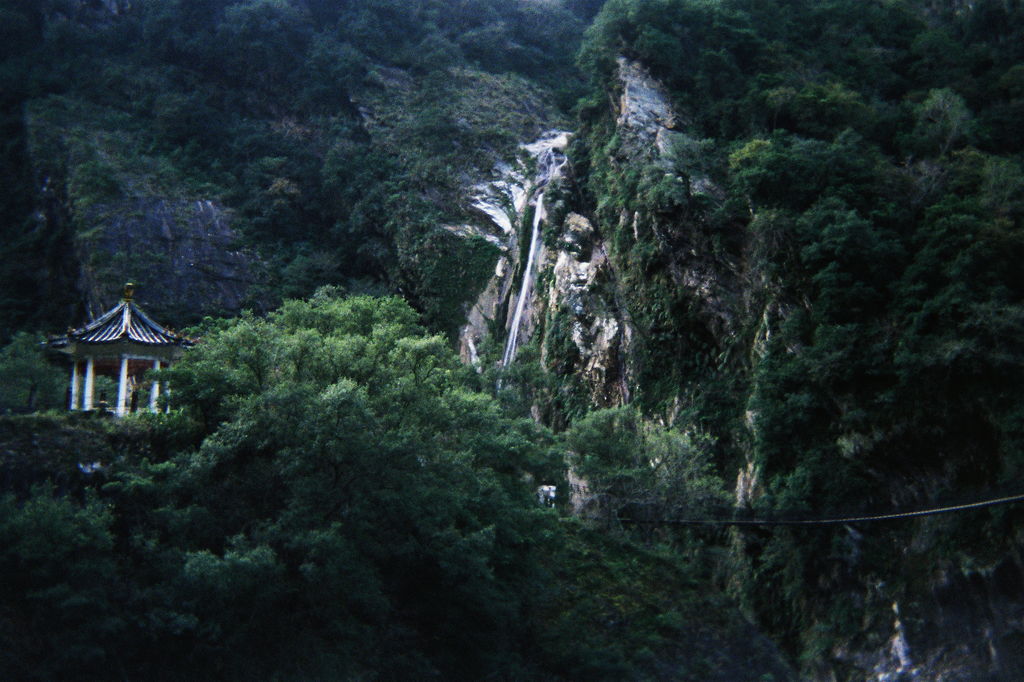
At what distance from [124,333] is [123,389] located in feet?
3.49

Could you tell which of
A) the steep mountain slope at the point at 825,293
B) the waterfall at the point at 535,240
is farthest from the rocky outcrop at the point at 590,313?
the waterfall at the point at 535,240

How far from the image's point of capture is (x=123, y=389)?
61.6 feet

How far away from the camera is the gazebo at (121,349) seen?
18.8 m

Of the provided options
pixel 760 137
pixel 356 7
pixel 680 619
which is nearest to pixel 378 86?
pixel 356 7

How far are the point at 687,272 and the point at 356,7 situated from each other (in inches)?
915

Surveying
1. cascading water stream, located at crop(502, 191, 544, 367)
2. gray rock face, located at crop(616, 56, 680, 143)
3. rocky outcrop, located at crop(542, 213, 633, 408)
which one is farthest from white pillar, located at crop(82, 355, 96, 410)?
gray rock face, located at crop(616, 56, 680, 143)

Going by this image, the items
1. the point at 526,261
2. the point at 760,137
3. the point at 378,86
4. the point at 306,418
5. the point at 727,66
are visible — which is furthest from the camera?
the point at 378,86

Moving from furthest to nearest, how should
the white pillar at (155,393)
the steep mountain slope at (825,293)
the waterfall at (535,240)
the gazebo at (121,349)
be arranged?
1. the waterfall at (535,240)
2. the gazebo at (121,349)
3. the steep mountain slope at (825,293)
4. the white pillar at (155,393)

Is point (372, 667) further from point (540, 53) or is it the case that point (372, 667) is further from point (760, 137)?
point (540, 53)

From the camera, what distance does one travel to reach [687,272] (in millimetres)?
24453

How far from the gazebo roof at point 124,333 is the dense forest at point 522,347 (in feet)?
4.64

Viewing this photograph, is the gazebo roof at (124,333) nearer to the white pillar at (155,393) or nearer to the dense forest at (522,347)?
the white pillar at (155,393)

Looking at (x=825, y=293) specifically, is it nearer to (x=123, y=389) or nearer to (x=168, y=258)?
(x=123, y=389)

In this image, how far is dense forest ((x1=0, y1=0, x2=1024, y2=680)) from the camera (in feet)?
45.2
